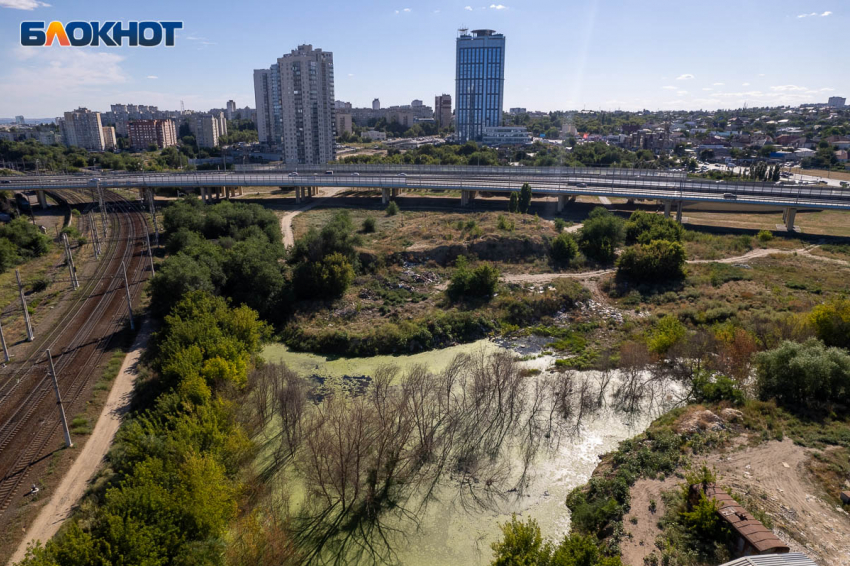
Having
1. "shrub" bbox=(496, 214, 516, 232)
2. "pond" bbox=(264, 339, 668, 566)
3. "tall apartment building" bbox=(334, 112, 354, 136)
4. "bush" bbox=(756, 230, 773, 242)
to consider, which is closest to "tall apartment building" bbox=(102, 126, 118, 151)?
"tall apartment building" bbox=(334, 112, 354, 136)

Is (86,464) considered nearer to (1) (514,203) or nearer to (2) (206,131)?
(1) (514,203)

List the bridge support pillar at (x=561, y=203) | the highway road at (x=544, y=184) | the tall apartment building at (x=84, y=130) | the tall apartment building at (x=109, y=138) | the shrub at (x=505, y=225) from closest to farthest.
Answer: the shrub at (x=505, y=225) < the highway road at (x=544, y=184) < the bridge support pillar at (x=561, y=203) < the tall apartment building at (x=84, y=130) < the tall apartment building at (x=109, y=138)

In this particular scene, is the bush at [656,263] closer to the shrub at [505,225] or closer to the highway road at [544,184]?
the shrub at [505,225]

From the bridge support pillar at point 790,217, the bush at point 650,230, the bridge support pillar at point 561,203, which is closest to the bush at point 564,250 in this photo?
the bush at point 650,230

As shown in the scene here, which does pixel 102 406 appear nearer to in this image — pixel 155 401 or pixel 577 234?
pixel 155 401

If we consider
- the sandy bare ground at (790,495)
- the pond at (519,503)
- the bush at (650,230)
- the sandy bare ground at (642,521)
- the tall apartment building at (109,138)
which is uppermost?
the tall apartment building at (109,138)

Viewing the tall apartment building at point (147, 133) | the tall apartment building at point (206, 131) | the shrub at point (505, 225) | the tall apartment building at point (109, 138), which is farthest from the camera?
the tall apartment building at point (109, 138)

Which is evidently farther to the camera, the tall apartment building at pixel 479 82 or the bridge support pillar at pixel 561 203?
the tall apartment building at pixel 479 82

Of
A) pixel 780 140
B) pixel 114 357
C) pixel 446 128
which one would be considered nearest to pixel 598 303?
pixel 114 357
